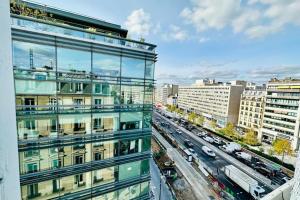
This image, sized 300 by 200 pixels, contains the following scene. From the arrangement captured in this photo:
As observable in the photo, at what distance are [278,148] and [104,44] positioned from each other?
36.9 meters

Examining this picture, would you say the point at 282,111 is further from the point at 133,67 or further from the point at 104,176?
the point at 104,176

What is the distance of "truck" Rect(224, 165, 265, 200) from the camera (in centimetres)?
2194

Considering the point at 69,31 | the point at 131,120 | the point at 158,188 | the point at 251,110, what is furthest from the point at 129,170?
the point at 251,110

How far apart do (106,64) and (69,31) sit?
2.36m

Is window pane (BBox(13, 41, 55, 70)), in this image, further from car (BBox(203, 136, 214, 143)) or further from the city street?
car (BBox(203, 136, 214, 143))

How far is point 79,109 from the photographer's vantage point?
9258 mm

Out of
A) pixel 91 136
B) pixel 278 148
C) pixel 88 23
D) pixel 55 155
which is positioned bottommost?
pixel 278 148

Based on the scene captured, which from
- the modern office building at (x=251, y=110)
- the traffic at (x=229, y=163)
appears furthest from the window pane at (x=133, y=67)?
the modern office building at (x=251, y=110)

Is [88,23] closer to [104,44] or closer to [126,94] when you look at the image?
[104,44]

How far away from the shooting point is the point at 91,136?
384 inches

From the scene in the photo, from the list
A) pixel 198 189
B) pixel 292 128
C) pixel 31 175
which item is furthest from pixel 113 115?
pixel 292 128

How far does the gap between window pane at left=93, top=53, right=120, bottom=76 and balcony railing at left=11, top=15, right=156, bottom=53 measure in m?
0.77

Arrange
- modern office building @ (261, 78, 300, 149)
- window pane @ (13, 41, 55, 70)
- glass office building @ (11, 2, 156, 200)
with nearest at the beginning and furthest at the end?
window pane @ (13, 41, 55, 70)
glass office building @ (11, 2, 156, 200)
modern office building @ (261, 78, 300, 149)

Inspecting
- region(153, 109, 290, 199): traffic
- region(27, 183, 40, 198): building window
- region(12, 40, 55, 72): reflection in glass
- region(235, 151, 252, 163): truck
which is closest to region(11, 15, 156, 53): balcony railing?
region(12, 40, 55, 72): reflection in glass
